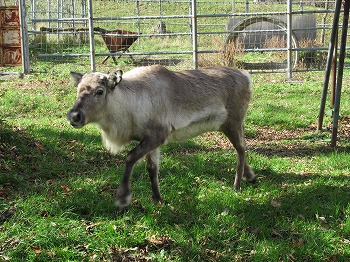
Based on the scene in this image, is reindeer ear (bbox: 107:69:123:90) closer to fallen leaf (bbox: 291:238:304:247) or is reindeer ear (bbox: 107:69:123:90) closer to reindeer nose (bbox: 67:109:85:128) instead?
reindeer nose (bbox: 67:109:85:128)

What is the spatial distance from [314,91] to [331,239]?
7068 mm

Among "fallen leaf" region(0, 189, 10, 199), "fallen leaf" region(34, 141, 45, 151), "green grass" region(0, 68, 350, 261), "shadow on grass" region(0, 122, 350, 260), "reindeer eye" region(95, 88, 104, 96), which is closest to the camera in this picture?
"green grass" region(0, 68, 350, 261)

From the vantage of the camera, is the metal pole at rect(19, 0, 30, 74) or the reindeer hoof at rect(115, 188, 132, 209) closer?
the reindeer hoof at rect(115, 188, 132, 209)

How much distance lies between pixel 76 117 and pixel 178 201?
59.6 inches

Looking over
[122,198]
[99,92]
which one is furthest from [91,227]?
[99,92]

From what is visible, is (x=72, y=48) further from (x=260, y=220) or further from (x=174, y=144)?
(x=260, y=220)

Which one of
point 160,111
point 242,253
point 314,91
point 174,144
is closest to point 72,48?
point 314,91

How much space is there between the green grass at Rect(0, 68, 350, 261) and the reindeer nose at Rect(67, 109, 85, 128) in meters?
0.89

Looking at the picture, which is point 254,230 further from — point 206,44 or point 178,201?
point 206,44

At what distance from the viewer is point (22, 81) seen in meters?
12.3

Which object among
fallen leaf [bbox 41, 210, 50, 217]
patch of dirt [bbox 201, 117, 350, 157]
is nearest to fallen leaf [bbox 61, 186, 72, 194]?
fallen leaf [bbox 41, 210, 50, 217]

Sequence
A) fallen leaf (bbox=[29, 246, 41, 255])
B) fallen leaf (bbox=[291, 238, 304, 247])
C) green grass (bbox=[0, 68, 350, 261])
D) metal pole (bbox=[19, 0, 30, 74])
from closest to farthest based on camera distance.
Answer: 1. fallen leaf (bbox=[29, 246, 41, 255])
2. green grass (bbox=[0, 68, 350, 261])
3. fallen leaf (bbox=[291, 238, 304, 247])
4. metal pole (bbox=[19, 0, 30, 74])

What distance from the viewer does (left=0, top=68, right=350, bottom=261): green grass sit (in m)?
4.48

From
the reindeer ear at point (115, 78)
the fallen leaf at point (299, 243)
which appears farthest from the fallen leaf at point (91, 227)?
the fallen leaf at point (299, 243)
